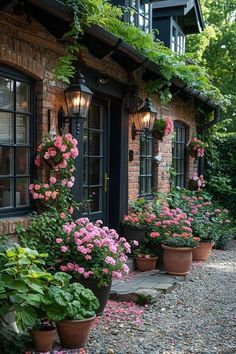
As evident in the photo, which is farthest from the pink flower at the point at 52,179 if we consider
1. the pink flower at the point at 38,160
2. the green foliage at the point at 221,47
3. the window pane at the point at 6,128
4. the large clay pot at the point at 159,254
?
the green foliage at the point at 221,47

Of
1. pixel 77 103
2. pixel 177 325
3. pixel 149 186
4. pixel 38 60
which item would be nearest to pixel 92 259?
pixel 177 325

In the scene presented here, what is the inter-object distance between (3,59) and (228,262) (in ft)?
17.3

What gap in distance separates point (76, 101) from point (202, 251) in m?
3.79

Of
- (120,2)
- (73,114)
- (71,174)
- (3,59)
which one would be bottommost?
(71,174)

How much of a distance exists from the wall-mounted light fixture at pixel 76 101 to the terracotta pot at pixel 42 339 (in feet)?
8.64

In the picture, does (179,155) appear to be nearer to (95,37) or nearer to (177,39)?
(177,39)

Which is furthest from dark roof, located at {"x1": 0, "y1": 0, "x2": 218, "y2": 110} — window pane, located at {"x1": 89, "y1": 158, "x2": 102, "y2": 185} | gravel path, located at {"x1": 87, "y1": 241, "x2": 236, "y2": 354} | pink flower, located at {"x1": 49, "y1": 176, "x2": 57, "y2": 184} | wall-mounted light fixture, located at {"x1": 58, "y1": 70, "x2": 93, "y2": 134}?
gravel path, located at {"x1": 87, "y1": 241, "x2": 236, "y2": 354}

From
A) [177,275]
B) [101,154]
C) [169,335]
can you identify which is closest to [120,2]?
[101,154]

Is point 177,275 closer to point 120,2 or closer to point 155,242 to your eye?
point 155,242

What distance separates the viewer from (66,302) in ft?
11.6

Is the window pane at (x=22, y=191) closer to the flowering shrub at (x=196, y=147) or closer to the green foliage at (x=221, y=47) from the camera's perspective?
the flowering shrub at (x=196, y=147)

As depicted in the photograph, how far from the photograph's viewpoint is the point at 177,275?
6.21m

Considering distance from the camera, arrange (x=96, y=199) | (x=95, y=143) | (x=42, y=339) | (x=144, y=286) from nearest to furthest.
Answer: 1. (x=42, y=339)
2. (x=144, y=286)
3. (x=95, y=143)
4. (x=96, y=199)

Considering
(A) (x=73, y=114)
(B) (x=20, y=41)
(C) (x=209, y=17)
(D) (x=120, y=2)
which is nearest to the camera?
(B) (x=20, y=41)
